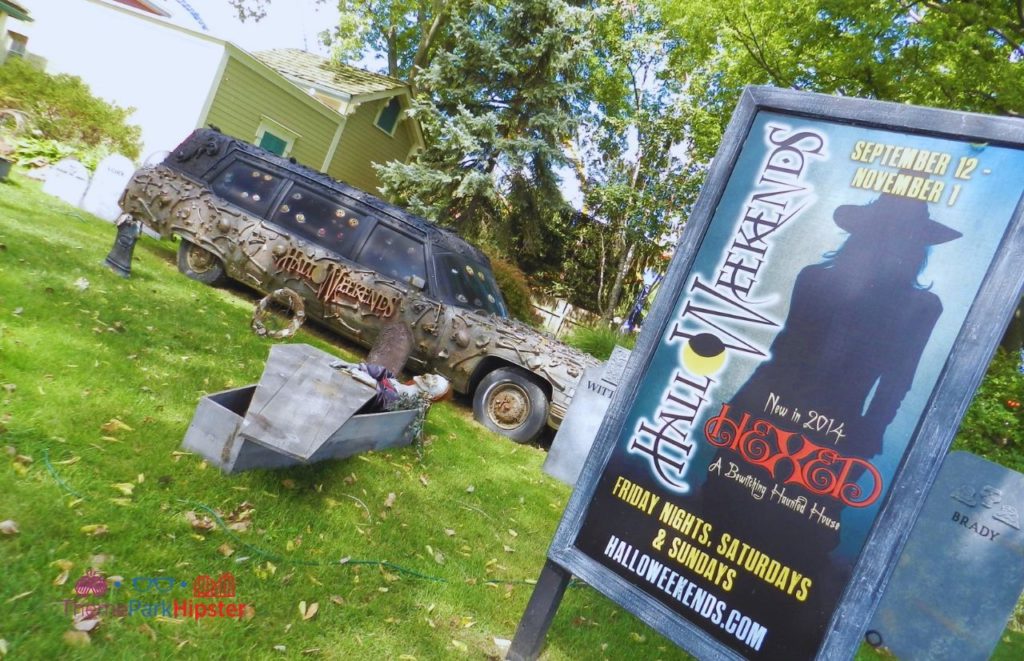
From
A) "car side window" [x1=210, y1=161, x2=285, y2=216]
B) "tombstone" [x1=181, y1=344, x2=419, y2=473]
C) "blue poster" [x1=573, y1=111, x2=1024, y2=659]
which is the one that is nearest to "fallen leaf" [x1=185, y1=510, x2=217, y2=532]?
"tombstone" [x1=181, y1=344, x2=419, y2=473]

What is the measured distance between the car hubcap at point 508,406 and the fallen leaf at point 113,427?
4.03 meters

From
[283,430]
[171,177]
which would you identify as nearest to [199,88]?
[171,177]

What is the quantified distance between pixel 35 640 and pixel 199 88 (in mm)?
15889

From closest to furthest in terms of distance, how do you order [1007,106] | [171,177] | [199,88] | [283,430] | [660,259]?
[283,430] < [171,177] < [1007,106] < [199,88] < [660,259]

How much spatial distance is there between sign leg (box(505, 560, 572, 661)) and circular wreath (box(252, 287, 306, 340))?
477 cm

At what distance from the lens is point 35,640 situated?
2209 millimetres

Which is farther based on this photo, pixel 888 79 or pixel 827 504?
pixel 888 79

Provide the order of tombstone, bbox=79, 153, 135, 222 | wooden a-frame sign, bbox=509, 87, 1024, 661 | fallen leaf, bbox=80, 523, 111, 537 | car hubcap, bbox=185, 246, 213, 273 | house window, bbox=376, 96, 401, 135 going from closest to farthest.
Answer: wooden a-frame sign, bbox=509, 87, 1024, 661 < fallen leaf, bbox=80, 523, 111, 537 < car hubcap, bbox=185, 246, 213, 273 < tombstone, bbox=79, 153, 135, 222 < house window, bbox=376, 96, 401, 135

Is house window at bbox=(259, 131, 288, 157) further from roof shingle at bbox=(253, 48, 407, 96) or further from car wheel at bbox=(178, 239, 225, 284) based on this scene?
car wheel at bbox=(178, 239, 225, 284)

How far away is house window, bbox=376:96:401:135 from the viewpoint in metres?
A: 21.2

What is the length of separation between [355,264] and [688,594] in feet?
19.5

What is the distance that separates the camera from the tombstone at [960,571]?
4633 mm

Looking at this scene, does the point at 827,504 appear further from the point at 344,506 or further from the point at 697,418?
the point at 344,506

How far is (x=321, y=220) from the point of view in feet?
26.5
